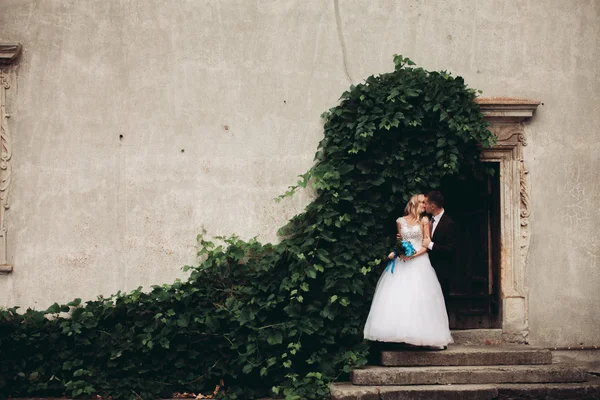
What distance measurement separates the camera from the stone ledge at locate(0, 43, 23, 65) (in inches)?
344

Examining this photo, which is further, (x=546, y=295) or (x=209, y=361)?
(x=546, y=295)

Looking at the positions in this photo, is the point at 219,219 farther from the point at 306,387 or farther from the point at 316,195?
the point at 306,387

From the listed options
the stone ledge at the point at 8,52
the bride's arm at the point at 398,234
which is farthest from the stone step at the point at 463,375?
the stone ledge at the point at 8,52

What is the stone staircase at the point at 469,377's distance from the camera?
7.62 metres

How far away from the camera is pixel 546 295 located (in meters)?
9.03

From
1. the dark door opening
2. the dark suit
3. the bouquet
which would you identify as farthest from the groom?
the dark door opening

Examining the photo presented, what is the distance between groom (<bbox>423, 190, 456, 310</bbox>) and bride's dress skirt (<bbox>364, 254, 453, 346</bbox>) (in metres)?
0.26

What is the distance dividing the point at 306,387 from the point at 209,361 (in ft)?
3.62

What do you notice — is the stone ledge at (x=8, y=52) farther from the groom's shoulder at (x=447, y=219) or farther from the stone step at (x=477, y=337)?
the stone step at (x=477, y=337)

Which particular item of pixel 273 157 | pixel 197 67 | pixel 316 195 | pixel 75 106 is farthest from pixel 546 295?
pixel 75 106

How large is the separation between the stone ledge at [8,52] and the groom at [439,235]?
473cm

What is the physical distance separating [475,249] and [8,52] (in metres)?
5.71

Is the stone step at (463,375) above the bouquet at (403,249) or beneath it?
beneath

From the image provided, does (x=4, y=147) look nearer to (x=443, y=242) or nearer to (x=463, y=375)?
(x=443, y=242)
